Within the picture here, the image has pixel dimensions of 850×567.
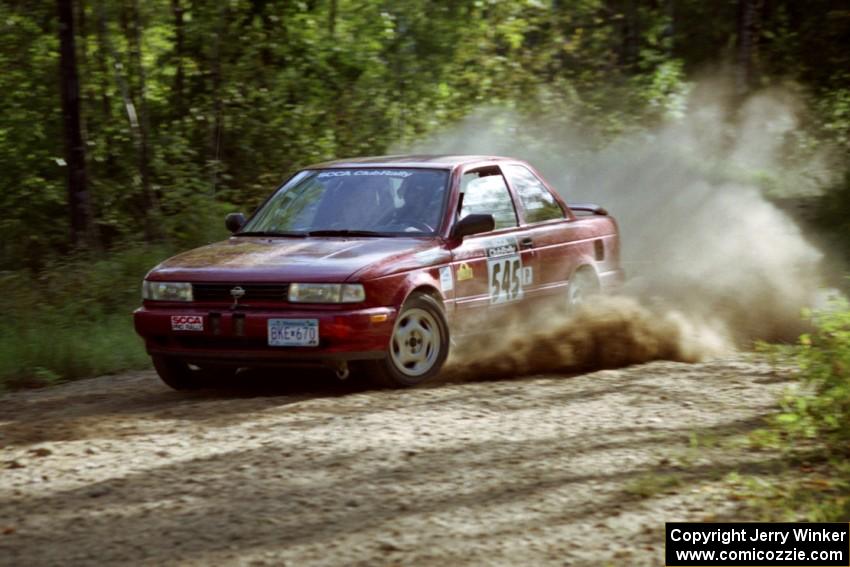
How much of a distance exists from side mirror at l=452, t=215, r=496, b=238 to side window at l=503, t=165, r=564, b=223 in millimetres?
1066

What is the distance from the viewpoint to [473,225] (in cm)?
882

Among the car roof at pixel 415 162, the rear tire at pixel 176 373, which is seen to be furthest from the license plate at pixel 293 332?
the car roof at pixel 415 162

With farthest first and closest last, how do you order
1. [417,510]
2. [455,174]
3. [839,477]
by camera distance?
[455,174] < [839,477] < [417,510]

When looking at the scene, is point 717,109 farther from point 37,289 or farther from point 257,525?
point 257,525

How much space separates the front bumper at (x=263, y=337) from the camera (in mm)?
7941

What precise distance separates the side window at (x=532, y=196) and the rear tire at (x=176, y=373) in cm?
286

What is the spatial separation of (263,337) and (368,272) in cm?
78

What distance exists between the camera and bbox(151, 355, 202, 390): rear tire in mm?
8594

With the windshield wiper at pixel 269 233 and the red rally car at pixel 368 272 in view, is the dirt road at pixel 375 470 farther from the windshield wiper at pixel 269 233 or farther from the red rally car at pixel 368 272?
the windshield wiper at pixel 269 233

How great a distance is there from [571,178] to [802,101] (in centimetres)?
553

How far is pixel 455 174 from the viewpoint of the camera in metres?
9.30

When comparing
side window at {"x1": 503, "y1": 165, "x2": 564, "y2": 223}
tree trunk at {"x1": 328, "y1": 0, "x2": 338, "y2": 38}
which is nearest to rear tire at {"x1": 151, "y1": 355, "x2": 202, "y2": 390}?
side window at {"x1": 503, "y1": 165, "x2": 564, "y2": 223}

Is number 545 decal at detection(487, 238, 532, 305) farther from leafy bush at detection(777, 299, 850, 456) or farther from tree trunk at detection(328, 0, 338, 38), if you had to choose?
tree trunk at detection(328, 0, 338, 38)

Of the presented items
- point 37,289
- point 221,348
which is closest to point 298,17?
point 37,289
